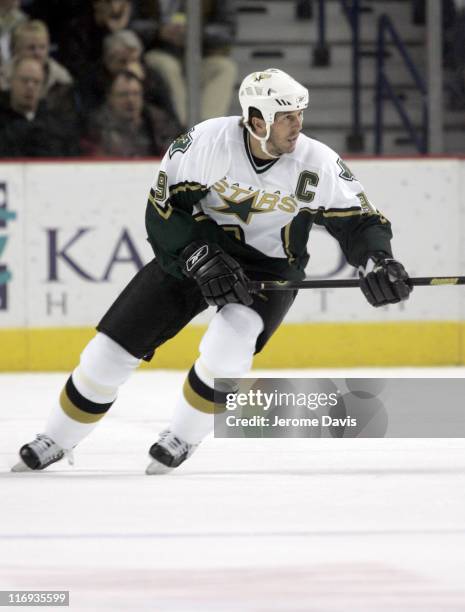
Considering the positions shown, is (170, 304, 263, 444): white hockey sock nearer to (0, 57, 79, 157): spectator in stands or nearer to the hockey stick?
the hockey stick

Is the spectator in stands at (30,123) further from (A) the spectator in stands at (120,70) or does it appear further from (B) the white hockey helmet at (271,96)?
(B) the white hockey helmet at (271,96)

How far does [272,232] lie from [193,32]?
370 cm

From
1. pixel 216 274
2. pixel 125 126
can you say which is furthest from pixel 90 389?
pixel 125 126

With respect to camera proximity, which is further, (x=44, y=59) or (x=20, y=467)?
(x=44, y=59)

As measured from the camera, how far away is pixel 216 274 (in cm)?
377

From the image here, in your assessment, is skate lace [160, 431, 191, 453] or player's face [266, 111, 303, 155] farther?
skate lace [160, 431, 191, 453]

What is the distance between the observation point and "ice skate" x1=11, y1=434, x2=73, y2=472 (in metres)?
4.00

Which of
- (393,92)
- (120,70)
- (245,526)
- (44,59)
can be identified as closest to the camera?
(245,526)

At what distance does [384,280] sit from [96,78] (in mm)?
4019

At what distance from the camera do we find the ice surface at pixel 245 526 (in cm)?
251

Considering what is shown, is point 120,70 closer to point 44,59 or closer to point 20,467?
point 44,59

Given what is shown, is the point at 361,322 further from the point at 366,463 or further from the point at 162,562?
the point at 162,562

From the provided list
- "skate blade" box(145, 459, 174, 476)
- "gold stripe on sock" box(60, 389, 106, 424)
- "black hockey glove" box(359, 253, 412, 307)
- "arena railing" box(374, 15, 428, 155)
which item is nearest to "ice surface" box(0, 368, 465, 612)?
"skate blade" box(145, 459, 174, 476)

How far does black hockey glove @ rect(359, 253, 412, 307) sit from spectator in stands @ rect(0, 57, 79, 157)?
3.56 meters
